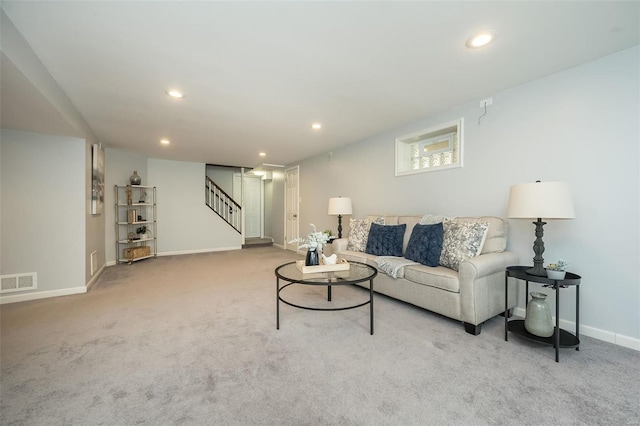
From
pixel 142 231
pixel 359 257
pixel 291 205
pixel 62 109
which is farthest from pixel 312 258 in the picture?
pixel 142 231

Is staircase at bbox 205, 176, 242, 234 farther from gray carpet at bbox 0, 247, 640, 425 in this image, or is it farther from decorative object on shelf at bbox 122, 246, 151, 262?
gray carpet at bbox 0, 247, 640, 425

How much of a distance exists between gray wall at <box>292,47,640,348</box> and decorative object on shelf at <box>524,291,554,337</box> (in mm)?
573

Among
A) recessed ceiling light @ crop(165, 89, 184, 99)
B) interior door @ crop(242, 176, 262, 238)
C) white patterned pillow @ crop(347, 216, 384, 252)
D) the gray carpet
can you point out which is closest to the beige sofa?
the gray carpet

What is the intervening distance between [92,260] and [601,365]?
222 inches

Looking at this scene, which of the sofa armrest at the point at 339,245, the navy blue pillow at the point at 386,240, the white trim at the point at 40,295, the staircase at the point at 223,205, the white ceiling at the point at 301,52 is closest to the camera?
the white ceiling at the point at 301,52

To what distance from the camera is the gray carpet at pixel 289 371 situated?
4.66 ft

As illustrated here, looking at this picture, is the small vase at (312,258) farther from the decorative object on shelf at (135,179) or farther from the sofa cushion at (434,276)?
the decorative object on shelf at (135,179)

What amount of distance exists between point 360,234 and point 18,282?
4244 millimetres

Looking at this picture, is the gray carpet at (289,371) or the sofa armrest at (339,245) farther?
Result: the sofa armrest at (339,245)

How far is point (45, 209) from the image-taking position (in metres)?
3.34

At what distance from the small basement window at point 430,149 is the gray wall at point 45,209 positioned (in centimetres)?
433

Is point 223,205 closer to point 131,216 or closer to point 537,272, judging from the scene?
point 131,216

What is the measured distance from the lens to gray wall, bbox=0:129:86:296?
10.5ft

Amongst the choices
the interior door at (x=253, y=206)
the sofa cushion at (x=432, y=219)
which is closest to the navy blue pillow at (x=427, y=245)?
the sofa cushion at (x=432, y=219)
